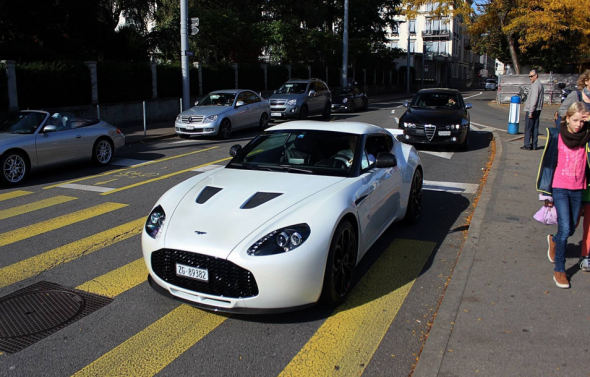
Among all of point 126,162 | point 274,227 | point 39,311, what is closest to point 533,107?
point 126,162

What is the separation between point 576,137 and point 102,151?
1016 cm

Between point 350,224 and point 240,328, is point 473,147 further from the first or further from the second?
point 240,328

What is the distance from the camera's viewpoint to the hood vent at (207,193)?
4752 mm

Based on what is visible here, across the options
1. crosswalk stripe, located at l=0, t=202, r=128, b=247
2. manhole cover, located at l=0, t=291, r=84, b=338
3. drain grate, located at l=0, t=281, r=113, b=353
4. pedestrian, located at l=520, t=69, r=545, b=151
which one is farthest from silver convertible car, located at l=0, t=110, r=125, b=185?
pedestrian, located at l=520, t=69, r=545, b=151

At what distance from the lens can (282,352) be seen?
3.92 metres

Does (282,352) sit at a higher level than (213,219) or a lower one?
lower

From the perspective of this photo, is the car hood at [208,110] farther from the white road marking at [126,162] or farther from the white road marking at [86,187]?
the white road marking at [86,187]

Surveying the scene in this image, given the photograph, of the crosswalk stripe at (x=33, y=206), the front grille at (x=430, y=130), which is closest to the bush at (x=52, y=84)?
the crosswalk stripe at (x=33, y=206)

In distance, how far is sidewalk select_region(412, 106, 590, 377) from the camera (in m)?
3.70

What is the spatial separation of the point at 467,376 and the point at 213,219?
2217mm

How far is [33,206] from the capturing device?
840 cm

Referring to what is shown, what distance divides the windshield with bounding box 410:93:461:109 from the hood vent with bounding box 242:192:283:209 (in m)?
11.3

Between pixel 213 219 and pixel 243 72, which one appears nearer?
pixel 213 219

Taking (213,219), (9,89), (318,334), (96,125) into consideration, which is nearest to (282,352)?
(318,334)
